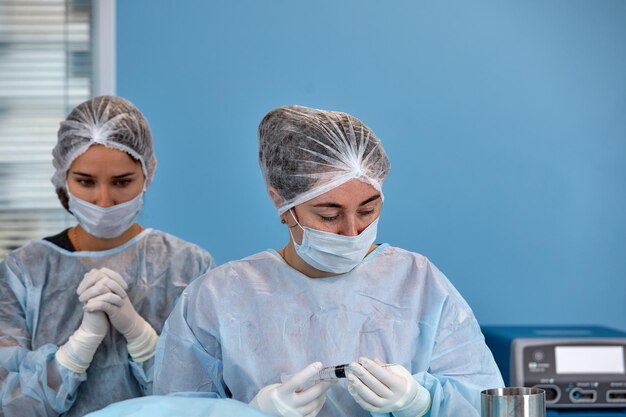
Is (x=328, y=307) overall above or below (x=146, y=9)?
below

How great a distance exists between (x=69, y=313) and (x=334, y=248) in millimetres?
752

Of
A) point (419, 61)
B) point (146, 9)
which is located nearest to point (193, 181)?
point (146, 9)

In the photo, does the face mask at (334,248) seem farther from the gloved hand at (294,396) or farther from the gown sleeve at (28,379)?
the gown sleeve at (28,379)

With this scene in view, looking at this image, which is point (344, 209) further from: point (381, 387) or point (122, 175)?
point (122, 175)

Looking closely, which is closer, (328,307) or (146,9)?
(328,307)

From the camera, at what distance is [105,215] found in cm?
214

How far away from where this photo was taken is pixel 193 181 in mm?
2816

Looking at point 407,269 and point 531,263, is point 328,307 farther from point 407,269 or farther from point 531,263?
point 531,263

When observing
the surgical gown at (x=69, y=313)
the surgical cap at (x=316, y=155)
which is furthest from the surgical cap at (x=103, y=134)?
the surgical cap at (x=316, y=155)

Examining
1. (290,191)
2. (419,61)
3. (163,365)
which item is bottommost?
(163,365)

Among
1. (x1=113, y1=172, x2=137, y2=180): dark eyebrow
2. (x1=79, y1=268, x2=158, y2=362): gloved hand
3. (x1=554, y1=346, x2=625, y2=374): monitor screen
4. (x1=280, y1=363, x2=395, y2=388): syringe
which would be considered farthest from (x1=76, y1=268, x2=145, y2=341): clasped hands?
(x1=554, y1=346, x2=625, y2=374): monitor screen

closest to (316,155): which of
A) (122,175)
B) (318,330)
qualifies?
(318,330)

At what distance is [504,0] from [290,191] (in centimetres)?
137

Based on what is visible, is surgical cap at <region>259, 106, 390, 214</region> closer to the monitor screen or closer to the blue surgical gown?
the blue surgical gown
